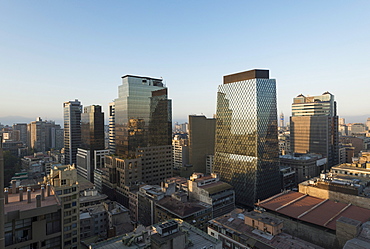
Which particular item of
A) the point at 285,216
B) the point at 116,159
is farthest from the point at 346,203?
the point at 116,159

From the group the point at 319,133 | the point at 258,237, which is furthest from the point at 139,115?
the point at 319,133

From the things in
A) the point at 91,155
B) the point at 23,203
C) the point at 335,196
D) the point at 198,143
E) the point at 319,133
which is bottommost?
the point at 335,196

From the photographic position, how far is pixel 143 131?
494 feet

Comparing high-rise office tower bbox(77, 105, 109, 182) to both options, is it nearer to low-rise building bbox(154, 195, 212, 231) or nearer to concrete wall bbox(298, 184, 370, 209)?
low-rise building bbox(154, 195, 212, 231)

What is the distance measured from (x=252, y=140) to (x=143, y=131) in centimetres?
7154

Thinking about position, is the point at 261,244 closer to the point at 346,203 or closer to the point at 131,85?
the point at 346,203

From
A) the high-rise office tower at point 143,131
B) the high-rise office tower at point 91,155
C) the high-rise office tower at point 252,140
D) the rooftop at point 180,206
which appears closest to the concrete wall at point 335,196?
the high-rise office tower at point 252,140

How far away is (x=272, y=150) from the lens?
127m

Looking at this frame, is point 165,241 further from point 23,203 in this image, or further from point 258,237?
point 258,237

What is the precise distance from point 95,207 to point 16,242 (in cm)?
5768

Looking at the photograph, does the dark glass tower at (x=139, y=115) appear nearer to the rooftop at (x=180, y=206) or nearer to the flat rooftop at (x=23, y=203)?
the rooftop at (x=180, y=206)

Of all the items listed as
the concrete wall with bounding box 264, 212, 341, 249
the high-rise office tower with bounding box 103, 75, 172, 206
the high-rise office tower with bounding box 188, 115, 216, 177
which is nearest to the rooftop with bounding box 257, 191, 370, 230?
the concrete wall with bounding box 264, 212, 341, 249

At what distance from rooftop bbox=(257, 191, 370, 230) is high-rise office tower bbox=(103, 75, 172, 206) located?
80238mm

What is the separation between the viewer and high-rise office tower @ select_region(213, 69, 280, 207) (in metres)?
122
